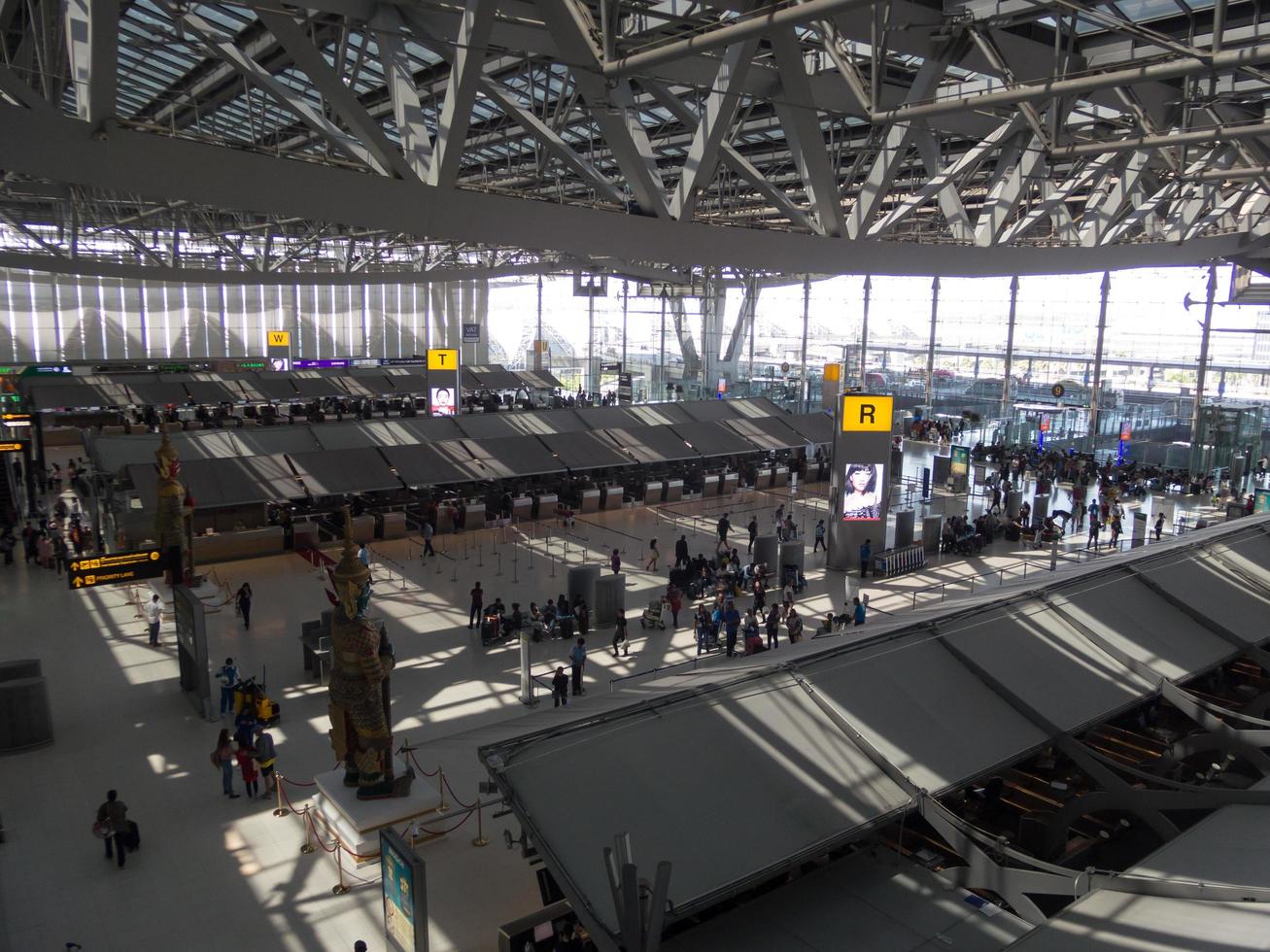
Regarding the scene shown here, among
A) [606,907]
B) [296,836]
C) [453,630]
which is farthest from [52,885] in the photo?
[453,630]

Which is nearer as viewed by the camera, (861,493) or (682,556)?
(682,556)

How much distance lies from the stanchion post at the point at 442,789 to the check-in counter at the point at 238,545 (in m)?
12.9

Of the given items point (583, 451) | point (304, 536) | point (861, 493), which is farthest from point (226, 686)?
point (583, 451)

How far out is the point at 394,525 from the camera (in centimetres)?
2419

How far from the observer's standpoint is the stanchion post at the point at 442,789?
10.2m

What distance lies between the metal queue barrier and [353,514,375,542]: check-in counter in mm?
12915

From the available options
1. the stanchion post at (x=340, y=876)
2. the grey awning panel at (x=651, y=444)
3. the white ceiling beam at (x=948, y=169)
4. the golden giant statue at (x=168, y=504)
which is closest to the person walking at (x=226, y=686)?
the golden giant statue at (x=168, y=504)

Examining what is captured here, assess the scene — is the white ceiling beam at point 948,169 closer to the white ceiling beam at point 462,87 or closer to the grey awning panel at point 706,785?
the white ceiling beam at point 462,87

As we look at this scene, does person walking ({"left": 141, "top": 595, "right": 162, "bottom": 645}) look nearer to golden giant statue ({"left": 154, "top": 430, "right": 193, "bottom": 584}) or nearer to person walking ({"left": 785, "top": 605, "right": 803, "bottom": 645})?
golden giant statue ({"left": 154, "top": 430, "right": 193, "bottom": 584})

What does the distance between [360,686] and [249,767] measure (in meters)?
2.07

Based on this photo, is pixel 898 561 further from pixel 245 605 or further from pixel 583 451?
pixel 245 605

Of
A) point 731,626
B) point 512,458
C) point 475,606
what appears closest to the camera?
point 731,626

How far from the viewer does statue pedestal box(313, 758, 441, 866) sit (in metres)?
9.54

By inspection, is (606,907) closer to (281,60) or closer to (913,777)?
(913,777)
